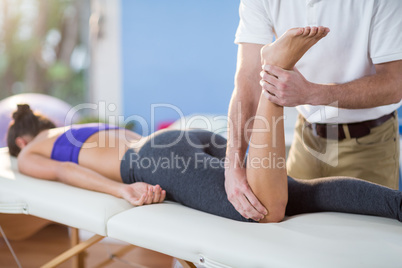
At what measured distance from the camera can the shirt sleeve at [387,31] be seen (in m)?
1.31

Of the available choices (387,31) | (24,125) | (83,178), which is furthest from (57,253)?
(387,31)

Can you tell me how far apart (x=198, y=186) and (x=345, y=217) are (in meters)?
0.47

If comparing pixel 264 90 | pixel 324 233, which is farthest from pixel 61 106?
pixel 324 233

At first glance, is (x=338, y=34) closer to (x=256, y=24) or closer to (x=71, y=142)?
(x=256, y=24)

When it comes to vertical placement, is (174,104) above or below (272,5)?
below

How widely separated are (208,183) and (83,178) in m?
0.53

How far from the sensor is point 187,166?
1460 mm

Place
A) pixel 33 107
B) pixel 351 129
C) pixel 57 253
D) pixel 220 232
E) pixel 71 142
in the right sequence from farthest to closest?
pixel 33 107 → pixel 57 253 → pixel 71 142 → pixel 351 129 → pixel 220 232

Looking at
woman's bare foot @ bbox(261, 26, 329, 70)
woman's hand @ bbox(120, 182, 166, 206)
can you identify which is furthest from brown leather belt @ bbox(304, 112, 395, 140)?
woman's hand @ bbox(120, 182, 166, 206)

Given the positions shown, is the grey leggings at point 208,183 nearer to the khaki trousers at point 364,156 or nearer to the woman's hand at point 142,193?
the woman's hand at point 142,193

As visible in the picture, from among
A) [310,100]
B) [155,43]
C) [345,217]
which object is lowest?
[345,217]

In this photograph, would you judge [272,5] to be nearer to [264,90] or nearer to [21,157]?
[264,90]

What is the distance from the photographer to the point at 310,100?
1177 mm

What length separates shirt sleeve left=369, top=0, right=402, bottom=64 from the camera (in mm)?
1306
